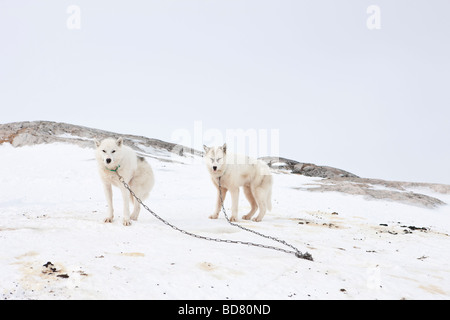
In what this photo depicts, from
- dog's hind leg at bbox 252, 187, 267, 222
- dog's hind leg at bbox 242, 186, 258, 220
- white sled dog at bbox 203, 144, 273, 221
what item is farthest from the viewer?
dog's hind leg at bbox 242, 186, 258, 220

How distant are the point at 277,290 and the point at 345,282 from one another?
102 cm

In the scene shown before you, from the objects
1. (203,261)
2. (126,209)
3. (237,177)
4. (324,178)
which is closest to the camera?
(203,261)

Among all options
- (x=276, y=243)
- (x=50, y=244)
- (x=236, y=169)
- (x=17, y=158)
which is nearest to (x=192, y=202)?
(x=236, y=169)

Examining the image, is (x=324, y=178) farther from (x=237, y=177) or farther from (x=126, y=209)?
(x=126, y=209)

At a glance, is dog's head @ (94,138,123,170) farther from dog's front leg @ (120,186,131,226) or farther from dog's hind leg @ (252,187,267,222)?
dog's hind leg @ (252,187,267,222)

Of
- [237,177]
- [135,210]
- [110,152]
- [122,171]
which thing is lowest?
[135,210]

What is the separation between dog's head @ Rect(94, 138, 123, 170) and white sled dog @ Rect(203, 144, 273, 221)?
7.71 ft

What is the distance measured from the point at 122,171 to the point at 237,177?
122 inches

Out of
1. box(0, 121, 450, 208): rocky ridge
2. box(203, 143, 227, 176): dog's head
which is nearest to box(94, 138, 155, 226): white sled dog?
box(203, 143, 227, 176): dog's head

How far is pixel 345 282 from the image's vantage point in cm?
426

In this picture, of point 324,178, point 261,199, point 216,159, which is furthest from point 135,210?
point 324,178

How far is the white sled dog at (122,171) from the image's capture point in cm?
754

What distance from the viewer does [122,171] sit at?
7.77 m

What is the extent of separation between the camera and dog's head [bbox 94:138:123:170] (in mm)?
7461
